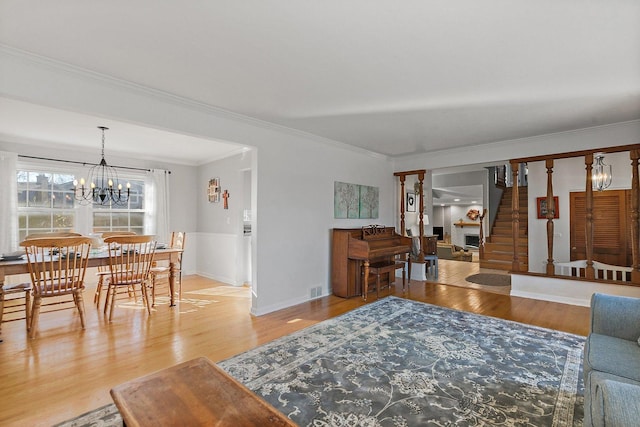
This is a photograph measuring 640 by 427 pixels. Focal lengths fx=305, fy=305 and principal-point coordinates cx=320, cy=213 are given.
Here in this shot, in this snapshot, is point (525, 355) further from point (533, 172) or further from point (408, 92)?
point (533, 172)

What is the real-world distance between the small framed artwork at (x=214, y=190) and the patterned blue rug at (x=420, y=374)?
3619mm

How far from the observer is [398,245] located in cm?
513

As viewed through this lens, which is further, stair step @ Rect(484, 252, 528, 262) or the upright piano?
stair step @ Rect(484, 252, 528, 262)

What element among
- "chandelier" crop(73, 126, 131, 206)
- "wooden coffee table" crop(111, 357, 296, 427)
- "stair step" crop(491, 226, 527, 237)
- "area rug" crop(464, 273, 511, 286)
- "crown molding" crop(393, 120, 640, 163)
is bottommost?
"area rug" crop(464, 273, 511, 286)

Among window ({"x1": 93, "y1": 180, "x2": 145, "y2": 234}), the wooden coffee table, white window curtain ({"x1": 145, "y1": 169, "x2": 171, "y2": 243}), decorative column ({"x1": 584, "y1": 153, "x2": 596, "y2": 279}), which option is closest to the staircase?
decorative column ({"x1": 584, "y1": 153, "x2": 596, "y2": 279})

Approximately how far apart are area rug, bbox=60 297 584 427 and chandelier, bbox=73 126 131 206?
14.0 ft

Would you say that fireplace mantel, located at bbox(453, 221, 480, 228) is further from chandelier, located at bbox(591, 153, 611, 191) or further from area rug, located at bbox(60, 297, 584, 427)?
area rug, located at bbox(60, 297, 584, 427)

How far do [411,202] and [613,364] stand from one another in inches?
221

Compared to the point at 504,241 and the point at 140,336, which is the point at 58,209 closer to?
the point at 140,336

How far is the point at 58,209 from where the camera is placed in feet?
16.6

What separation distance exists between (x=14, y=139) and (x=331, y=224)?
492 cm

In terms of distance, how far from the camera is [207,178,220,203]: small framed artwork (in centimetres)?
→ 590

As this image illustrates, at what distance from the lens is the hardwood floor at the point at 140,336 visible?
6.89ft

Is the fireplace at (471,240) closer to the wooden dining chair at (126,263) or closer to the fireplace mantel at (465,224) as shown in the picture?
the fireplace mantel at (465,224)
